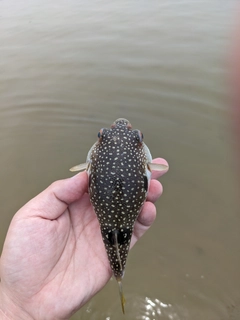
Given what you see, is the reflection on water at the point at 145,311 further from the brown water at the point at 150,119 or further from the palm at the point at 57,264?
the palm at the point at 57,264

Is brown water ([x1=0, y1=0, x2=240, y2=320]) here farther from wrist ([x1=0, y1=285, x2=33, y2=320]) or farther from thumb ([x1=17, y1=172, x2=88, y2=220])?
thumb ([x1=17, y1=172, x2=88, y2=220])

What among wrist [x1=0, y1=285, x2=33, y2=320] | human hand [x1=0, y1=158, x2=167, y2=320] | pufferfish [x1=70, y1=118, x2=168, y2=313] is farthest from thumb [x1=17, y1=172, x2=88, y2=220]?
wrist [x1=0, y1=285, x2=33, y2=320]

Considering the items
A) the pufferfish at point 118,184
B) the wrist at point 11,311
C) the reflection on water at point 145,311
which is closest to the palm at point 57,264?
the wrist at point 11,311

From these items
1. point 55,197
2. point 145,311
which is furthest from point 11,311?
point 145,311

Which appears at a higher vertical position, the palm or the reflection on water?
the palm

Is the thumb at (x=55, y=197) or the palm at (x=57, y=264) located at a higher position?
the thumb at (x=55, y=197)

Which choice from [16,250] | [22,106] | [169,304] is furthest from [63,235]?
[22,106]
